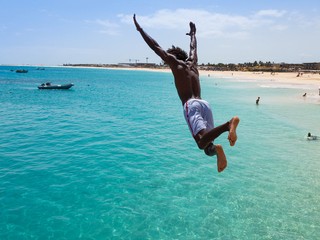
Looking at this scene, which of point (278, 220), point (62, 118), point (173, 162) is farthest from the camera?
point (62, 118)

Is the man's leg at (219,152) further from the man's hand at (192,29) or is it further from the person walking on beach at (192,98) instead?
the man's hand at (192,29)

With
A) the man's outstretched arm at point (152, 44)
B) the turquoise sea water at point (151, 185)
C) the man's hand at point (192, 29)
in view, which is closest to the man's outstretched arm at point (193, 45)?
the man's hand at point (192, 29)

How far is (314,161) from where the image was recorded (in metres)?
17.6

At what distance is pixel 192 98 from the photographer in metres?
5.53

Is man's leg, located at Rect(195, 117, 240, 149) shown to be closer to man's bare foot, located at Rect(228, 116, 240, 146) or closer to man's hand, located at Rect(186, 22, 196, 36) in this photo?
man's bare foot, located at Rect(228, 116, 240, 146)

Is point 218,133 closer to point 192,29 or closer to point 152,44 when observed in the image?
point 152,44

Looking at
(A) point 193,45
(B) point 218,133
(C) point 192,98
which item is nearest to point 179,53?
(A) point 193,45

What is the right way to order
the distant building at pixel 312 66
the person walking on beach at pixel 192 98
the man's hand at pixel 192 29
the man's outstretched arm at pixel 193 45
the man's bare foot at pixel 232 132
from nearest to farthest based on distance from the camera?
the man's bare foot at pixel 232 132 < the person walking on beach at pixel 192 98 < the man's outstretched arm at pixel 193 45 < the man's hand at pixel 192 29 < the distant building at pixel 312 66

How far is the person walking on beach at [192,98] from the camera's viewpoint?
5.23 meters

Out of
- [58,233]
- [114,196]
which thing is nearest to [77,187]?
[114,196]

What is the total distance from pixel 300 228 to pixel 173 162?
8.14 m

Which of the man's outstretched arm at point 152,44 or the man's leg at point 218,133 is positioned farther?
the man's outstretched arm at point 152,44

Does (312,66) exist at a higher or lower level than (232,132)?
higher

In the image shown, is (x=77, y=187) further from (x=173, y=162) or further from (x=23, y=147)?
(x=23, y=147)
